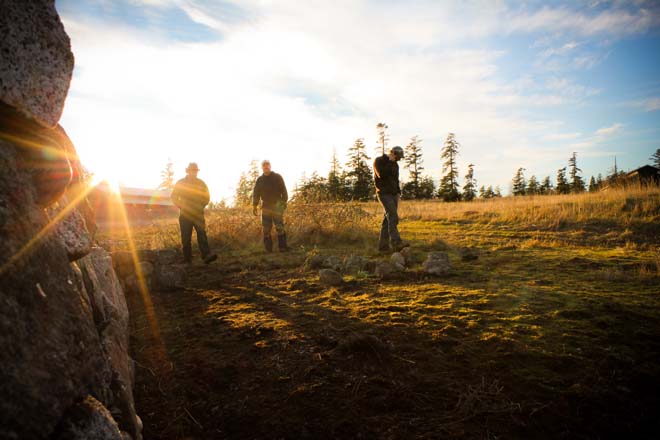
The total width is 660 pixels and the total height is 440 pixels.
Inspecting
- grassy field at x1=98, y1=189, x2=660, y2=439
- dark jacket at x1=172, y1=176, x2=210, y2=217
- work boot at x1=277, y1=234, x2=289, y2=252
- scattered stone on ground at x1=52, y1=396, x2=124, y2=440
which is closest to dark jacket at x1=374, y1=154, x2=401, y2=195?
grassy field at x1=98, y1=189, x2=660, y2=439

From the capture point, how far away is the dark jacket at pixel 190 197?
7.52 m

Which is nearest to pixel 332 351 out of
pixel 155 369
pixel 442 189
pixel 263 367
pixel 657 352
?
pixel 263 367

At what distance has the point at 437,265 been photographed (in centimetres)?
521

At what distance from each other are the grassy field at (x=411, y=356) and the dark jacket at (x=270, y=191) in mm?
3350

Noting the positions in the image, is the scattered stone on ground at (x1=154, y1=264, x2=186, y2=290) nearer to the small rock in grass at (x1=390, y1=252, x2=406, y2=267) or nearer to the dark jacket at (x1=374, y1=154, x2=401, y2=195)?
the small rock in grass at (x1=390, y1=252, x2=406, y2=267)

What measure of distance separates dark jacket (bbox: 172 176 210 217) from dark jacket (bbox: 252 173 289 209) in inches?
53.4

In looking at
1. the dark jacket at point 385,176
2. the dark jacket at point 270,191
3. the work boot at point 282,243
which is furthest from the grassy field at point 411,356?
the dark jacket at point 270,191

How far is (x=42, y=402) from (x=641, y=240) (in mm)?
11796

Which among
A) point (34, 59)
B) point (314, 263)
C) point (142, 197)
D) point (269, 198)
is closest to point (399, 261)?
point (314, 263)

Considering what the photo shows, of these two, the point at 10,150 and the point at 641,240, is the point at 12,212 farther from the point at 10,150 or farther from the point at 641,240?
the point at 641,240

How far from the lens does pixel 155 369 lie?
260 cm

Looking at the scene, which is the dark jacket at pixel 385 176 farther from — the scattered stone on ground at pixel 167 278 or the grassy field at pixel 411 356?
the scattered stone on ground at pixel 167 278

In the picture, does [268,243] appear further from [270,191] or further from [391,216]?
[391,216]

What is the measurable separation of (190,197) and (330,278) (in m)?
4.37
